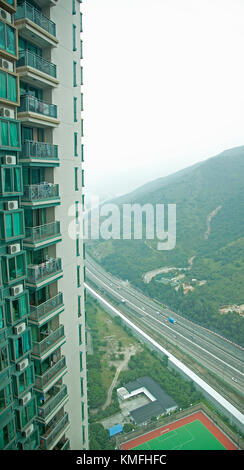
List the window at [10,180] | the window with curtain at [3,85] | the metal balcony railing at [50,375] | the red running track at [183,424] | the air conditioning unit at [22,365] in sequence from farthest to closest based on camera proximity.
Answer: the red running track at [183,424]
the metal balcony railing at [50,375]
the air conditioning unit at [22,365]
the window at [10,180]
the window with curtain at [3,85]

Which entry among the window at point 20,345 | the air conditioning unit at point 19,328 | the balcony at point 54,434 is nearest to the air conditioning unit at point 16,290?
the air conditioning unit at point 19,328

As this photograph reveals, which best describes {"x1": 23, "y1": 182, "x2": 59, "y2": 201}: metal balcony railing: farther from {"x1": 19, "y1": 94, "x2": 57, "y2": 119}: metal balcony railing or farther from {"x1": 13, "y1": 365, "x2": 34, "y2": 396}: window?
{"x1": 13, "y1": 365, "x2": 34, "y2": 396}: window

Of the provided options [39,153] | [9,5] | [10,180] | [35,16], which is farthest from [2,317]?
[35,16]

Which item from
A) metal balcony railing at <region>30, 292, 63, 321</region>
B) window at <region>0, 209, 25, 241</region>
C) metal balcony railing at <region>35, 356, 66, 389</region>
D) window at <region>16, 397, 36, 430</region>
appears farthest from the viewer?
metal balcony railing at <region>35, 356, 66, 389</region>

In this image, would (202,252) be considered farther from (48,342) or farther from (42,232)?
(42,232)

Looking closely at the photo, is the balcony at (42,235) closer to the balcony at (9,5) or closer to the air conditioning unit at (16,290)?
the air conditioning unit at (16,290)

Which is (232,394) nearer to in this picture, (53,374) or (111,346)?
(111,346)

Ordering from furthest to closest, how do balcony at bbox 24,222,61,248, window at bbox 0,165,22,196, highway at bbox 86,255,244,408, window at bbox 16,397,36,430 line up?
highway at bbox 86,255,244,408
balcony at bbox 24,222,61,248
window at bbox 16,397,36,430
window at bbox 0,165,22,196

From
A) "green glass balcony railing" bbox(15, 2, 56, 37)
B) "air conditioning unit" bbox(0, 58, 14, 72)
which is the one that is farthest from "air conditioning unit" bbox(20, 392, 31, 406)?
"green glass balcony railing" bbox(15, 2, 56, 37)
